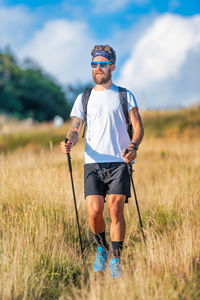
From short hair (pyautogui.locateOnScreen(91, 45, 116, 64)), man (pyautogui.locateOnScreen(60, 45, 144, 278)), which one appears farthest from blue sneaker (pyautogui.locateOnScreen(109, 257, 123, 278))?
short hair (pyautogui.locateOnScreen(91, 45, 116, 64))

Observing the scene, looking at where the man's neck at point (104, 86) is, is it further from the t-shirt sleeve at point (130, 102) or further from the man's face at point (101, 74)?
the t-shirt sleeve at point (130, 102)

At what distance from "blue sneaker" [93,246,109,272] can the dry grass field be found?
0.08 metres

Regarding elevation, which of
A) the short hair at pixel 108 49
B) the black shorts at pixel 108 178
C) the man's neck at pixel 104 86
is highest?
the short hair at pixel 108 49

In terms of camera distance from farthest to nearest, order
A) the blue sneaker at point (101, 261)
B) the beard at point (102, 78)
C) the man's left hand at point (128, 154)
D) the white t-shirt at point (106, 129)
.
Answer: the beard at point (102, 78) → the white t-shirt at point (106, 129) → the blue sneaker at point (101, 261) → the man's left hand at point (128, 154)

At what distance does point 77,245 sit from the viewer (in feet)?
15.1

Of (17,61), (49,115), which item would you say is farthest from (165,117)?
(17,61)

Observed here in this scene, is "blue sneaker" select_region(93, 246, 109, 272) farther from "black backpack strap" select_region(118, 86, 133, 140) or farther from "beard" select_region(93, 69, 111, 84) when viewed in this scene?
"beard" select_region(93, 69, 111, 84)

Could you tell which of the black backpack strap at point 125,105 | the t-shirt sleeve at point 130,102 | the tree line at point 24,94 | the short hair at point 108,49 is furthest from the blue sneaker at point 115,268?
the tree line at point 24,94

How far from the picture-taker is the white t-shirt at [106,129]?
388 centimetres

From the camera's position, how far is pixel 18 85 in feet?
161

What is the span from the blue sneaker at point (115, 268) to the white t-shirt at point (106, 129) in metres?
0.95

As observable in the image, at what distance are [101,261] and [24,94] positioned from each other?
45.6 metres

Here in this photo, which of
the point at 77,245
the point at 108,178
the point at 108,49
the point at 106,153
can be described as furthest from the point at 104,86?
the point at 77,245

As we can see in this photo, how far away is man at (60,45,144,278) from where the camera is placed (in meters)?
3.83
